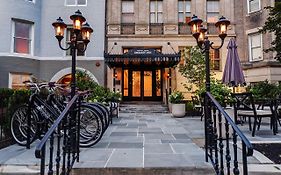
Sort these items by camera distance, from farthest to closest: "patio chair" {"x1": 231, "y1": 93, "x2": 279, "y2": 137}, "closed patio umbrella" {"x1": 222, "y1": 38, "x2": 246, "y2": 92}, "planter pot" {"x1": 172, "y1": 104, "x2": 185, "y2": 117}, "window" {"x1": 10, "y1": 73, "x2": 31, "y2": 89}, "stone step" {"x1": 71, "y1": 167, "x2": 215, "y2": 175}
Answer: "window" {"x1": 10, "y1": 73, "x2": 31, "y2": 89}
"planter pot" {"x1": 172, "y1": 104, "x2": 185, "y2": 117}
"closed patio umbrella" {"x1": 222, "y1": 38, "x2": 246, "y2": 92}
"patio chair" {"x1": 231, "y1": 93, "x2": 279, "y2": 137}
"stone step" {"x1": 71, "y1": 167, "x2": 215, "y2": 175}

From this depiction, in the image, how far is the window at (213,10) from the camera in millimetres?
18391

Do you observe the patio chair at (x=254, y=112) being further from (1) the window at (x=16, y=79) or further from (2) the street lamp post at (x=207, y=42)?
(1) the window at (x=16, y=79)

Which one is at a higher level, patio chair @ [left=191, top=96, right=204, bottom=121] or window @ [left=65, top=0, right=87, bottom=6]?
window @ [left=65, top=0, right=87, bottom=6]

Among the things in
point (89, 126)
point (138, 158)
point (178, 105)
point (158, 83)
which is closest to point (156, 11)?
point (158, 83)

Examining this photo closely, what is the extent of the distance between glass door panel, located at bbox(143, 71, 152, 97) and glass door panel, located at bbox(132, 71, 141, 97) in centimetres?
38

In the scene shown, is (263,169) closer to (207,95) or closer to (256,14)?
(207,95)

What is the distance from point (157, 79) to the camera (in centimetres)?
1866

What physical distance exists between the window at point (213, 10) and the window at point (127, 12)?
574cm

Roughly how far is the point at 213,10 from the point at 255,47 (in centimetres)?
412

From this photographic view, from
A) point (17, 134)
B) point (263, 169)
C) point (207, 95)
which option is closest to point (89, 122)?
point (17, 134)

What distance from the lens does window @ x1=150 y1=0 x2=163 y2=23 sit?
18.4 meters

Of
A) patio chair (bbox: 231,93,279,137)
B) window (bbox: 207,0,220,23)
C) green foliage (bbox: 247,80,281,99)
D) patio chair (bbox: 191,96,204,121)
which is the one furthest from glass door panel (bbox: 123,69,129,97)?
patio chair (bbox: 231,93,279,137)

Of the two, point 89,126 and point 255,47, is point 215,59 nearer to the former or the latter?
point 255,47

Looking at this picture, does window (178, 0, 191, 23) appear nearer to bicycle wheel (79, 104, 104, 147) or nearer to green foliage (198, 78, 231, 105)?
green foliage (198, 78, 231, 105)
